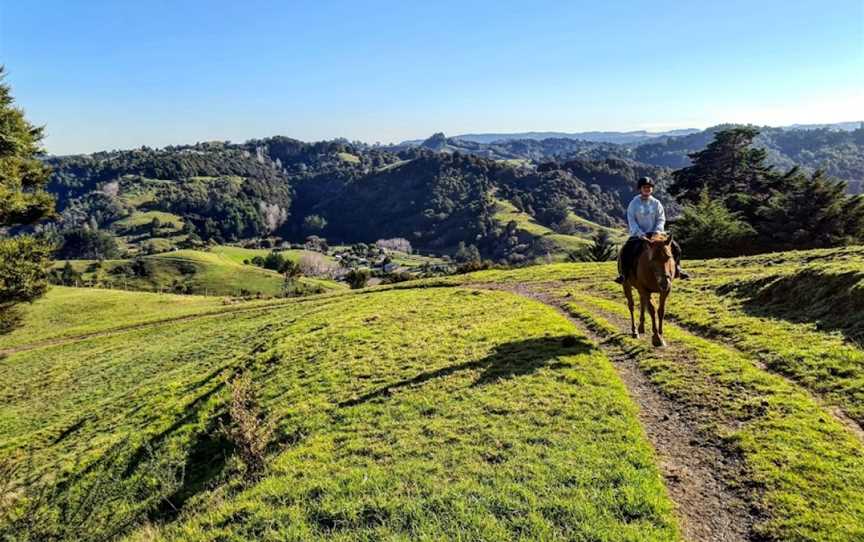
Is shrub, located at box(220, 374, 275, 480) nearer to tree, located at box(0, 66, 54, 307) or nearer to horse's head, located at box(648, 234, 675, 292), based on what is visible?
horse's head, located at box(648, 234, 675, 292)

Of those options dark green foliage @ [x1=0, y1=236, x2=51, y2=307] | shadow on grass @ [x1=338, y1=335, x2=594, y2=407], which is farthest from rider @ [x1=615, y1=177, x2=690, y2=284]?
dark green foliage @ [x1=0, y1=236, x2=51, y2=307]

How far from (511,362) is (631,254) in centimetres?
493

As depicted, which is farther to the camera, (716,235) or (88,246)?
(88,246)

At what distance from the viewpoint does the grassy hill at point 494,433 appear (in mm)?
6633

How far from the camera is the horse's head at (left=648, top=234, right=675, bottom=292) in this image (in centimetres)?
1266

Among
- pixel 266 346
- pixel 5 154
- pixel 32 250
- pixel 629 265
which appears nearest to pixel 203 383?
pixel 266 346

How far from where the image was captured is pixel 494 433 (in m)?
9.04

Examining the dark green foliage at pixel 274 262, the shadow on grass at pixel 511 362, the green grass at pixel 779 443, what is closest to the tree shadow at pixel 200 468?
the shadow on grass at pixel 511 362

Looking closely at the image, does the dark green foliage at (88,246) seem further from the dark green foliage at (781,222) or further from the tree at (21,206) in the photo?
the dark green foliage at (781,222)

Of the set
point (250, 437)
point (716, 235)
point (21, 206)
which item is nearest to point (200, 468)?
point (250, 437)

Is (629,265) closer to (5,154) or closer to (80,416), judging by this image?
(80,416)

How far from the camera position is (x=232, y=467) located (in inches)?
394

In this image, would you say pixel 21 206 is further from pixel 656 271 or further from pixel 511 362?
pixel 656 271

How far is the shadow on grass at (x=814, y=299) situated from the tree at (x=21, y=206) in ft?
117
